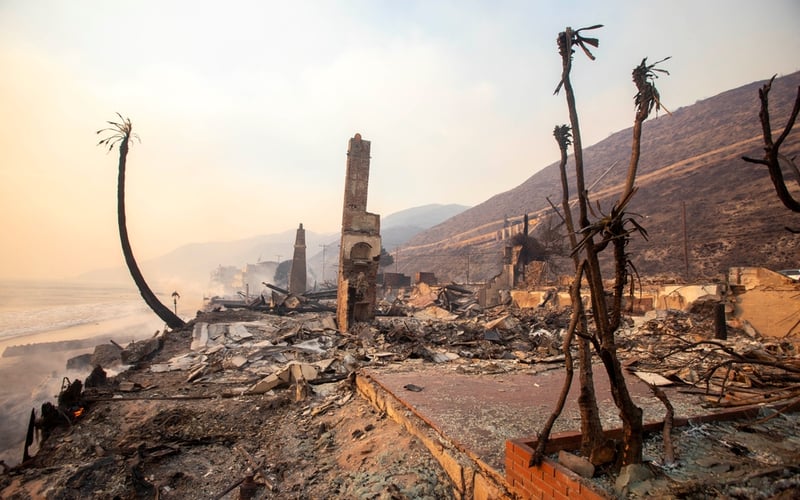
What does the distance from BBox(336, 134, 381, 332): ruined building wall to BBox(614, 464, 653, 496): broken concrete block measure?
11.9 meters

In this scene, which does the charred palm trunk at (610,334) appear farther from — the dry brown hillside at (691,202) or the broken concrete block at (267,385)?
the dry brown hillside at (691,202)

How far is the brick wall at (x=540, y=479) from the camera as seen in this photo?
2378 mm

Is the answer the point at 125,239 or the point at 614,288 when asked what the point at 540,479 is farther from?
the point at 125,239

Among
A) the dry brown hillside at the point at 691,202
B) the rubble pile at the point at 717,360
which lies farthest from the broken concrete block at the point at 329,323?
the dry brown hillside at the point at 691,202

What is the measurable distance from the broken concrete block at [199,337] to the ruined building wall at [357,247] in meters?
4.52

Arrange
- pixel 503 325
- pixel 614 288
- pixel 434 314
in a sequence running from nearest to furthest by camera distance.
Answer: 1. pixel 614 288
2. pixel 503 325
3. pixel 434 314

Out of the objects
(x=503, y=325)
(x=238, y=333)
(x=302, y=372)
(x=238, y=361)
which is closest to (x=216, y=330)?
(x=238, y=333)

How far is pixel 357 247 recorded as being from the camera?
15992mm

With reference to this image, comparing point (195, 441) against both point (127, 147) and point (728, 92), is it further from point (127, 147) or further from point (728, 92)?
point (728, 92)

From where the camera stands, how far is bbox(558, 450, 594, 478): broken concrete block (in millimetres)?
2668

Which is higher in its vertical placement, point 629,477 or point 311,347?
point 629,477

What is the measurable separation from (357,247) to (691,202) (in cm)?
4111

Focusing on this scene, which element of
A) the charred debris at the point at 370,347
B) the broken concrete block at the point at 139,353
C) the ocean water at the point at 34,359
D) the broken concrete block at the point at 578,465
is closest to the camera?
the broken concrete block at the point at 578,465

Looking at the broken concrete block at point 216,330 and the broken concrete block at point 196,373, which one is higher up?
the broken concrete block at point 216,330
